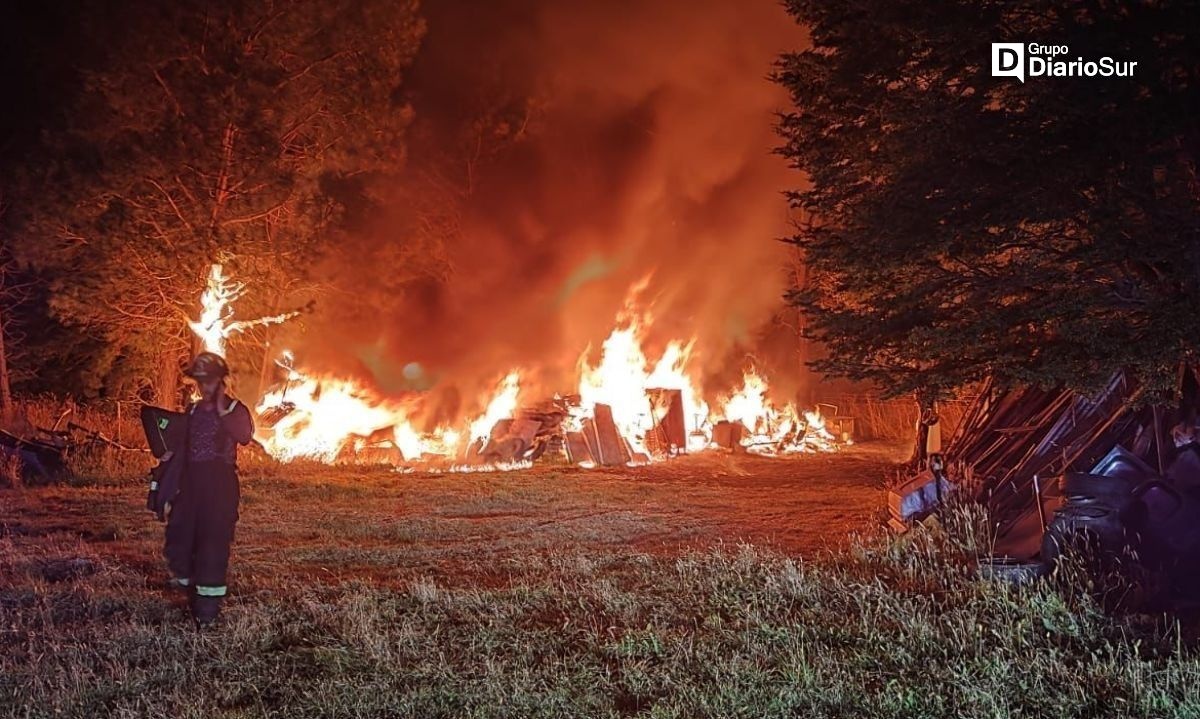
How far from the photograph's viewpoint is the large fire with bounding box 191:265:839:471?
1688cm

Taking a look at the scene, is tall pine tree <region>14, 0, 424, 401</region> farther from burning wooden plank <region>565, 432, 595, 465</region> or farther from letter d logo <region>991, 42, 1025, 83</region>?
letter d logo <region>991, 42, 1025, 83</region>

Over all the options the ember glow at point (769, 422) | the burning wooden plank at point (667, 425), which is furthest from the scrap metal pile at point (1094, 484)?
the ember glow at point (769, 422)

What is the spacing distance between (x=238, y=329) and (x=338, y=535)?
32.7ft

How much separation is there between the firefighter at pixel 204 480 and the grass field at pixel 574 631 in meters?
0.50

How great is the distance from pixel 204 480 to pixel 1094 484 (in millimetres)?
6784

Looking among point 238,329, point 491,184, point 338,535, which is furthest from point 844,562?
point 491,184

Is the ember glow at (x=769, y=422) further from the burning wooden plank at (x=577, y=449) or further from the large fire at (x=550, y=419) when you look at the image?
the burning wooden plank at (x=577, y=449)

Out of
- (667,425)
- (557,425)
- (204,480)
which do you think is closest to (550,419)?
(557,425)

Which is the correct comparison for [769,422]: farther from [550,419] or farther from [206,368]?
[206,368]

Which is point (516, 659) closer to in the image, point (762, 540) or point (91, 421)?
point (762, 540)

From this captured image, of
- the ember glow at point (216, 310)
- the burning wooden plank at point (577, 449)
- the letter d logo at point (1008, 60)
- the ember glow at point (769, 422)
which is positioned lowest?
the burning wooden plank at point (577, 449)

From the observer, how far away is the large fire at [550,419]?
16875 mm

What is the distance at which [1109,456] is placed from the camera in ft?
22.9

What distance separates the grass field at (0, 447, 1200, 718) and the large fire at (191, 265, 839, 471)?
7389mm
